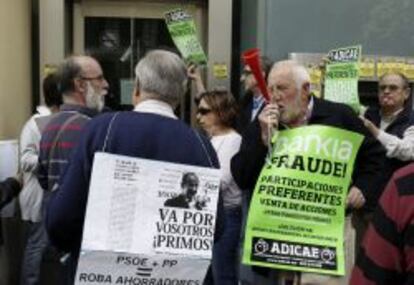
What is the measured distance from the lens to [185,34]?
21.8ft

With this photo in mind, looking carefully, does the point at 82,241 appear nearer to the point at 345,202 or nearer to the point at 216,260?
the point at 345,202

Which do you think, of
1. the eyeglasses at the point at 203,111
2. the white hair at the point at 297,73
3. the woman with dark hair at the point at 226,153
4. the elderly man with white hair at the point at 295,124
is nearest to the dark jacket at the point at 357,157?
the elderly man with white hair at the point at 295,124

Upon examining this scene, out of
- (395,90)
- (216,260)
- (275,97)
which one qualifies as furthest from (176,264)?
(395,90)

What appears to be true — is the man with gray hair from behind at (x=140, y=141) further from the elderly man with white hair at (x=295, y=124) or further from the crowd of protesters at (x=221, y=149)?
the elderly man with white hair at (x=295, y=124)

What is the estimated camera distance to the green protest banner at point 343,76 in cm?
559

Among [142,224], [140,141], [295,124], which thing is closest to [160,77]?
[140,141]

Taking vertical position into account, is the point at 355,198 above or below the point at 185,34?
below

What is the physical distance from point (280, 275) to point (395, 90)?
9.84ft

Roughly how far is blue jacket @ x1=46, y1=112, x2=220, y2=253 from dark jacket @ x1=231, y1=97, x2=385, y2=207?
91 cm

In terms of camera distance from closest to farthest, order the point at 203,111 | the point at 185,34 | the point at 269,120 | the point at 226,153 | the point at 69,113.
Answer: the point at 269,120
the point at 69,113
the point at 226,153
the point at 203,111
the point at 185,34

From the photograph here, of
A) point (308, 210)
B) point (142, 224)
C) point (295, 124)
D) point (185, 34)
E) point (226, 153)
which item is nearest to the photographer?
point (142, 224)

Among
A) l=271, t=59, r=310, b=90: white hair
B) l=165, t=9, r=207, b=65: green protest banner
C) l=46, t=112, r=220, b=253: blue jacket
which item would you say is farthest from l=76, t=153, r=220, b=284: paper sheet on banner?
l=165, t=9, r=207, b=65: green protest banner

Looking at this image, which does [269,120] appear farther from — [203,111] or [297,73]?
[203,111]

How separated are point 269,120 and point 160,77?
0.70 m
